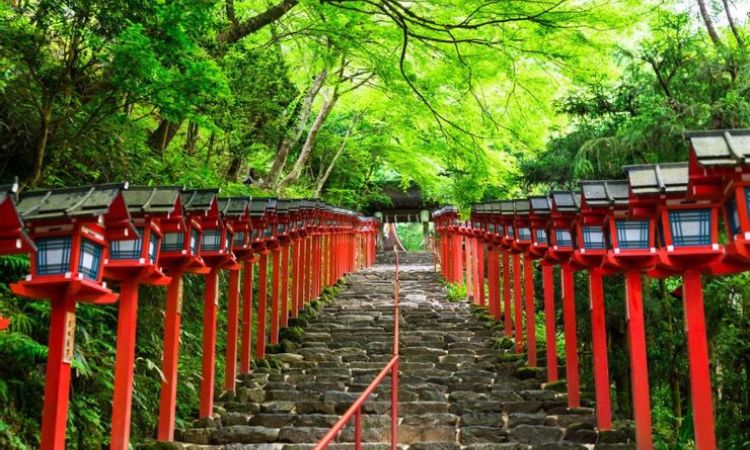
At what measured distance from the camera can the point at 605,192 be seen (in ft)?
23.7

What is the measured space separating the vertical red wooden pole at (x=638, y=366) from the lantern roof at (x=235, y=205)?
5446 mm

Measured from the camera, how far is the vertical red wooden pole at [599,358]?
775 cm

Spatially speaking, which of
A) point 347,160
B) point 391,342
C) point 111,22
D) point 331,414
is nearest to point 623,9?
point 111,22

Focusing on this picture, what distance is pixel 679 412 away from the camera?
12.7 m

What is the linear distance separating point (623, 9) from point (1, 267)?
7732 mm

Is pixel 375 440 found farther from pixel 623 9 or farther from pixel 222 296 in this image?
pixel 623 9

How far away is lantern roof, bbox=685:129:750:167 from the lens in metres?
4.59

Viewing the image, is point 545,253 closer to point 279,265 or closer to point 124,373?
Result: point 279,265

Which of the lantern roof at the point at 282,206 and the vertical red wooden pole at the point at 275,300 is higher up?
the lantern roof at the point at 282,206

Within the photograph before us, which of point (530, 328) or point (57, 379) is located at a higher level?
point (530, 328)

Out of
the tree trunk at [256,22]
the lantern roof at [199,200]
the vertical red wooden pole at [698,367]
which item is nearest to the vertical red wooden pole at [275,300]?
the tree trunk at [256,22]

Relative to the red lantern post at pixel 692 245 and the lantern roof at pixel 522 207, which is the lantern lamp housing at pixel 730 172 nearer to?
the red lantern post at pixel 692 245

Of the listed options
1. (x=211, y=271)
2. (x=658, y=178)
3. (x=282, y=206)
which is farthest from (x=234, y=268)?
(x=658, y=178)

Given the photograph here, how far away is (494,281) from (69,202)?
10638mm
